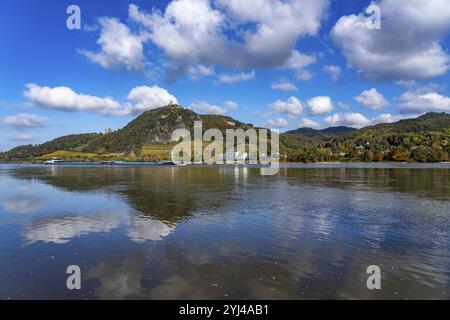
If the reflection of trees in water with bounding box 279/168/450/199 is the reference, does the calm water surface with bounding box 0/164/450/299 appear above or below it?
below

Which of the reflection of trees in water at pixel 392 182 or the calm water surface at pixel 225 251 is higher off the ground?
the reflection of trees in water at pixel 392 182

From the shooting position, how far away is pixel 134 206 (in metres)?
32.4

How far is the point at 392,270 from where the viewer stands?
14422 mm

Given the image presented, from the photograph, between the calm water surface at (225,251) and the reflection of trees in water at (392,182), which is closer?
the calm water surface at (225,251)

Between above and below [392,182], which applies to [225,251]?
below

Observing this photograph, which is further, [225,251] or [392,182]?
[392,182]

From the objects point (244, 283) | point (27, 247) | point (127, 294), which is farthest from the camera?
point (27, 247)

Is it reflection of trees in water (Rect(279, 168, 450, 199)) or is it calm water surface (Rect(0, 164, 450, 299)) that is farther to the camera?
reflection of trees in water (Rect(279, 168, 450, 199))

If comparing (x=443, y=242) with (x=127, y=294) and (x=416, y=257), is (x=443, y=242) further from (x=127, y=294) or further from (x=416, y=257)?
(x=127, y=294)
